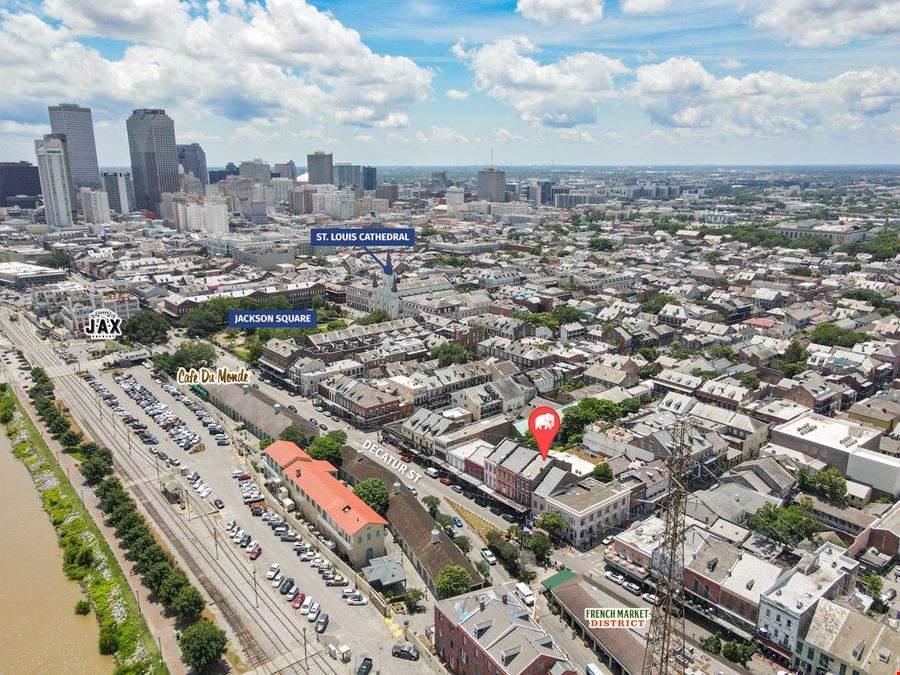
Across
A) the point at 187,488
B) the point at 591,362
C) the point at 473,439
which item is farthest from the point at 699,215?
the point at 187,488

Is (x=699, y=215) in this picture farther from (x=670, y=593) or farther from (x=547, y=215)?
(x=670, y=593)

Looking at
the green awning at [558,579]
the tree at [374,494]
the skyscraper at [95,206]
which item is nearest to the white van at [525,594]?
the green awning at [558,579]

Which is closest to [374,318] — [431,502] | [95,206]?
[431,502]

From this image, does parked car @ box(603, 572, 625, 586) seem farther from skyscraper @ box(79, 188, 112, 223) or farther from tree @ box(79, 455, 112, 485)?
skyscraper @ box(79, 188, 112, 223)

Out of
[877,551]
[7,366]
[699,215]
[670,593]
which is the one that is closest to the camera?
Answer: [670,593]

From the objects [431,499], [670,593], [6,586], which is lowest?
[6,586]

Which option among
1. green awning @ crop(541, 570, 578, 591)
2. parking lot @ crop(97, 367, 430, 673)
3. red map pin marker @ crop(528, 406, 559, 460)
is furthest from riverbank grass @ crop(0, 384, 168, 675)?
red map pin marker @ crop(528, 406, 559, 460)

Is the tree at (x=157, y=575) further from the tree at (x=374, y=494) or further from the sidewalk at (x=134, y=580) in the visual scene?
the tree at (x=374, y=494)

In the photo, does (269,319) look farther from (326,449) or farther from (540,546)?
(540,546)
